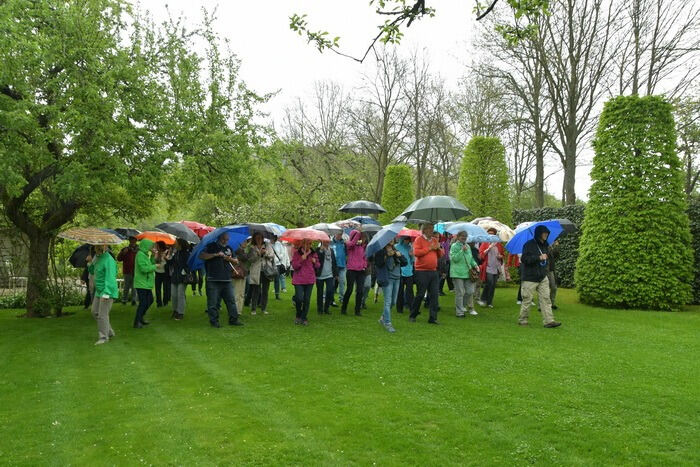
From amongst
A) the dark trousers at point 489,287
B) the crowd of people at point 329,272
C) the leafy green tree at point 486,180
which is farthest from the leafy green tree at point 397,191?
the dark trousers at point 489,287

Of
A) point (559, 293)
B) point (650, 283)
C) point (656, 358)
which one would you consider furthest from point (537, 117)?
point (656, 358)

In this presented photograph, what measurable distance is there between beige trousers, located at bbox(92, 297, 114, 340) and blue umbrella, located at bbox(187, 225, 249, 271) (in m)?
1.79

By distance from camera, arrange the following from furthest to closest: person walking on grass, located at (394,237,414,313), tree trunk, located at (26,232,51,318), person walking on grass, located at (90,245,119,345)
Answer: tree trunk, located at (26,232,51,318) → person walking on grass, located at (394,237,414,313) → person walking on grass, located at (90,245,119,345)

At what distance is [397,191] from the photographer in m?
21.5

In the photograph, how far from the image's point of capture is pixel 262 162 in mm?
12945

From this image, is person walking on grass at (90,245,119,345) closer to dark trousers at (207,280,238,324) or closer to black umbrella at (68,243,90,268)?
dark trousers at (207,280,238,324)

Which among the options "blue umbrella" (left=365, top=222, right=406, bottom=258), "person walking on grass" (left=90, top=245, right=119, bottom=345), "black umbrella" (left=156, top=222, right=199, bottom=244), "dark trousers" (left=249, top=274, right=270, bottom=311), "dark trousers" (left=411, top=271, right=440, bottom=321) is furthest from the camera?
"dark trousers" (left=249, top=274, right=270, bottom=311)

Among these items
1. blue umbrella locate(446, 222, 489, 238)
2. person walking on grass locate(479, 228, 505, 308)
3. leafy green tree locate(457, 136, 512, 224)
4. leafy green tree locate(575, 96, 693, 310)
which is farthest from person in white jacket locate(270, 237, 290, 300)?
leafy green tree locate(575, 96, 693, 310)

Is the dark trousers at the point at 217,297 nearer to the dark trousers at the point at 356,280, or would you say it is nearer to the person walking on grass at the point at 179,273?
the person walking on grass at the point at 179,273

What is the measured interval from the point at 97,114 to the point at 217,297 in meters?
4.03

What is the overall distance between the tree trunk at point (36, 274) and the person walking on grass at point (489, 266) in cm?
1057

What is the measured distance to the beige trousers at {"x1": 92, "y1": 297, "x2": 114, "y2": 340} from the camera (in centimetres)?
839

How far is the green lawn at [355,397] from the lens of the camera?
4.17 metres

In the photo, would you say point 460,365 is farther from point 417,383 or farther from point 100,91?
point 100,91
